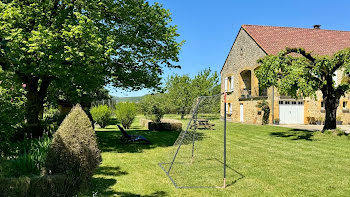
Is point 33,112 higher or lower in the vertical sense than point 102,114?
higher

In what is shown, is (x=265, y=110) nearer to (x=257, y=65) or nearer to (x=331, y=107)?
(x=257, y=65)

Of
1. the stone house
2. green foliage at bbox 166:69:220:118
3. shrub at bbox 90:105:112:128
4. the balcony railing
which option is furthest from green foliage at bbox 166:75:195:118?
shrub at bbox 90:105:112:128

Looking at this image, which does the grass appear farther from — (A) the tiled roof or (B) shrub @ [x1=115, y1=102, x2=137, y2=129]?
(A) the tiled roof

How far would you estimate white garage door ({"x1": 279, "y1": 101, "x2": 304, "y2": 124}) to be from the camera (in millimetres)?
27438

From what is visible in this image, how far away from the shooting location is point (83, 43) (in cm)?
1032

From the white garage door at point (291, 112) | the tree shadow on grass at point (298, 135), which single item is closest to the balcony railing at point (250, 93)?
the white garage door at point (291, 112)

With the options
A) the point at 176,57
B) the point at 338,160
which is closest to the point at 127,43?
the point at 176,57

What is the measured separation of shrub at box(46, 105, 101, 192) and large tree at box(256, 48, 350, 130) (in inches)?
502

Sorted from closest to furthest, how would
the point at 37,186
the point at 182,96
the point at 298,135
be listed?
the point at 37,186 → the point at 298,135 → the point at 182,96

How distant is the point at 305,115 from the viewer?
1096 inches

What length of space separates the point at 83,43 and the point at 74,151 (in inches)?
235

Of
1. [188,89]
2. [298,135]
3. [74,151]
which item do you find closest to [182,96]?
[188,89]

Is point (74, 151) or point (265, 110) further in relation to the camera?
point (265, 110)

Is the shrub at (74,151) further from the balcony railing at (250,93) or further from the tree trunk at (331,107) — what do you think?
the balcony railing at (250,93)
